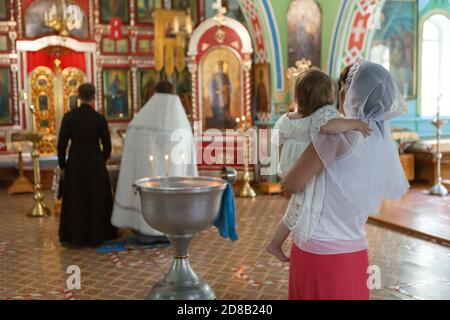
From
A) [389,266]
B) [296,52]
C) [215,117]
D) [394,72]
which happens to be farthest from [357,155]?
[394,72]

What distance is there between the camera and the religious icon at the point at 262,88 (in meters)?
10.0

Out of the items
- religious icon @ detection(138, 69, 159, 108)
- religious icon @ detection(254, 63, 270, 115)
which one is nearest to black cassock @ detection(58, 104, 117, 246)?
religious icon @ detection(254, 63, 270, 115)

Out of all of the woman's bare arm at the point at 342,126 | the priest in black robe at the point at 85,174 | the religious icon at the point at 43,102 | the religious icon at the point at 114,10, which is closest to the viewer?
the woman's bare arm at the point at 342,126

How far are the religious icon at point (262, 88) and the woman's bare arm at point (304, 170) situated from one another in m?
8.00

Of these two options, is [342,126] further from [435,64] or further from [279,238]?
[435,64]

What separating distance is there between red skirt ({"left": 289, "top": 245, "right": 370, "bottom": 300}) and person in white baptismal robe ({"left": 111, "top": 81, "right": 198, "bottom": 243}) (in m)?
3.21

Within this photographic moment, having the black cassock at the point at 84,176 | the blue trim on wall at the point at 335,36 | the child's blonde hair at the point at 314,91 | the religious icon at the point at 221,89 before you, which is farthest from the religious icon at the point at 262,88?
the child's blonde hair at the point at 314,91

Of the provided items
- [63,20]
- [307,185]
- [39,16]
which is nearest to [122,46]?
[63,20]

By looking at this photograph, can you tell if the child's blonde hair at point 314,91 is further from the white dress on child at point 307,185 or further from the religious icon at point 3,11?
the religious icon at point 3,11

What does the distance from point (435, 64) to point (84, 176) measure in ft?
33.4

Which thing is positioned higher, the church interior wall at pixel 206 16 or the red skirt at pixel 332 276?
the church interior wall at pixel 206 16

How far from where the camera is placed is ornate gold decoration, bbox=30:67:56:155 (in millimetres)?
11930

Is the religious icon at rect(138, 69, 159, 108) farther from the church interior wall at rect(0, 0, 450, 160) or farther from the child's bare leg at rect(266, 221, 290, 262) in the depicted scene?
the child's bare leg at rect(266, 221, 290, 262)
